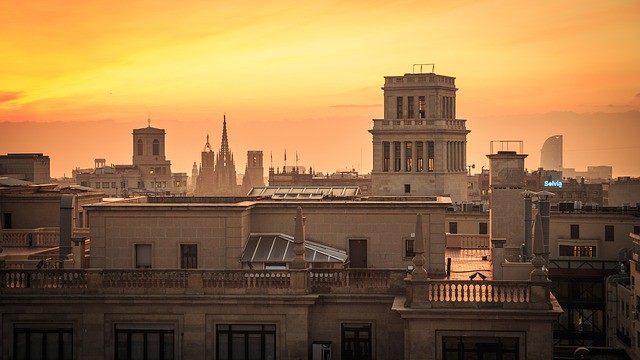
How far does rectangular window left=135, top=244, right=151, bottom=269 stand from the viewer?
143ft

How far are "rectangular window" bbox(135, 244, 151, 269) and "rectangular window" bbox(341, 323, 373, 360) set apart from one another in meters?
10.4

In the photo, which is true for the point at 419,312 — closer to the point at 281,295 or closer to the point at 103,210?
the point at 281,295

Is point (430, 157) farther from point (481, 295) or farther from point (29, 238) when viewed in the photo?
point (481, 295)

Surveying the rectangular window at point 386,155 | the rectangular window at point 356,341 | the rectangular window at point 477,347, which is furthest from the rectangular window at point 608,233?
the rectangular window at point 477,347

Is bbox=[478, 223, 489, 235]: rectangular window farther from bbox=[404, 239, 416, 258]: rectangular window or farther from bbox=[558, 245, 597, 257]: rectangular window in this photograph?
bbox=[404, 239, 416, 258]: rectangular window

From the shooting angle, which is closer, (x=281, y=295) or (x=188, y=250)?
(x=281, y=295)

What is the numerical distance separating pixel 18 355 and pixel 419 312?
55.1 feet

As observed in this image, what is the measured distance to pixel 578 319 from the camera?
292 feet

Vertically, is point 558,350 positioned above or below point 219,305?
below

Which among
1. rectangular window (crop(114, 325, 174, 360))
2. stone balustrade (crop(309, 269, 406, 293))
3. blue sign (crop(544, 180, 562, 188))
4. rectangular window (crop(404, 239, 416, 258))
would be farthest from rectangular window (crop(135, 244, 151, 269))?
blue sign (crop(544, 180, 562, 188))

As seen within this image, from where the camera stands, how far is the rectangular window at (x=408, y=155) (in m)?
136

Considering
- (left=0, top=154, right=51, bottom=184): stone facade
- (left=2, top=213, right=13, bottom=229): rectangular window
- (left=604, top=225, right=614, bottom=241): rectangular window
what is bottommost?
(left=604, top=225, right=614, bottom=241): rectangular window

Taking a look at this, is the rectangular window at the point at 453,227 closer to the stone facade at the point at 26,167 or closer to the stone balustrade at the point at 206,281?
the stone facade at the point at 26,167

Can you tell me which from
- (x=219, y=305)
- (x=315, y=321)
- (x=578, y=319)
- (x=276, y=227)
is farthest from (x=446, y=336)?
(x=578, y=319)
